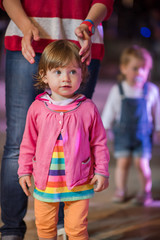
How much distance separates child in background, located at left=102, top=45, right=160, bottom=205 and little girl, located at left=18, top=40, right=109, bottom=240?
1.24m

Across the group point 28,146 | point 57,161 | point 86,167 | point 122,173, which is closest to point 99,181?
point 86,167

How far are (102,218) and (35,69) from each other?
1.05 meters

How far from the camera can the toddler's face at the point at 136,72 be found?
9.18 feet

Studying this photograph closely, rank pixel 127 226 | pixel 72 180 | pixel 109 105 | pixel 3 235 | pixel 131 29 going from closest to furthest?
pixel 72 180, pixel 3 235, pixel 127 226, pixel 109 105, pixel 131 29

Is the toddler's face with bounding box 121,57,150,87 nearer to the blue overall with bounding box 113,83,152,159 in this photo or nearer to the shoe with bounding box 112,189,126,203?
the blue overall with bounding box 113,83,152,159

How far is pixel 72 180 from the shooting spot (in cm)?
138

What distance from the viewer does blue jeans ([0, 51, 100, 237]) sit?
1587 millimetres

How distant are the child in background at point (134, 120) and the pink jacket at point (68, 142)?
4.19 ft

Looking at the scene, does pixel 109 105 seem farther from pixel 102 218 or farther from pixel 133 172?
pixel 102 218

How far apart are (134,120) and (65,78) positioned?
1.44 m

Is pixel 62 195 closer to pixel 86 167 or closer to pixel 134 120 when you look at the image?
pixel 86 167

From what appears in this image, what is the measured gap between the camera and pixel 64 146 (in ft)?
4.52

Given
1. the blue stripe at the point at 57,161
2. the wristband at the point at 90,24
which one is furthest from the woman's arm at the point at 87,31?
the blue stripe at the point at 57,161

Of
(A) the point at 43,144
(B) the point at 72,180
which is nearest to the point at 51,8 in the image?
(A) the point at 43,144
